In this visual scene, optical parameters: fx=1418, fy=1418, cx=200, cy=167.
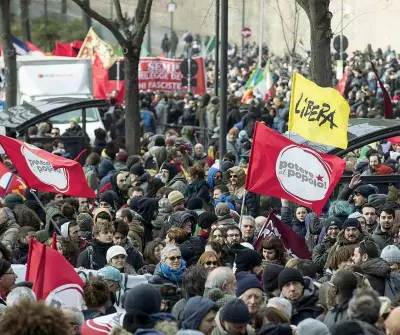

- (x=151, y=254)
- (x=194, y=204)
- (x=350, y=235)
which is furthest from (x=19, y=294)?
(x=194, y=204)

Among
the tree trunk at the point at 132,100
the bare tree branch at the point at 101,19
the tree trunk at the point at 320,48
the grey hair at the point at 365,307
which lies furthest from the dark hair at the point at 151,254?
the tree trunk at the point at 132,100

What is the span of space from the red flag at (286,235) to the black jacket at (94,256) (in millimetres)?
1519

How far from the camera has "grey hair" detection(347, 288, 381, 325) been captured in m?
8.01

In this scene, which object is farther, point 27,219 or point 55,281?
point 27,219

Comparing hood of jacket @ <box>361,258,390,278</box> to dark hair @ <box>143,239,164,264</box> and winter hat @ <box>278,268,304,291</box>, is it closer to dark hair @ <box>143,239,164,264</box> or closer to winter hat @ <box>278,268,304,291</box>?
winter hat @ <box>278,268,304,291</box>

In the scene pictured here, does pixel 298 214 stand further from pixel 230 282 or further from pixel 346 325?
pixel 346 325

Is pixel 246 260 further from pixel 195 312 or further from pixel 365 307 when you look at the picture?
pixel 365 307

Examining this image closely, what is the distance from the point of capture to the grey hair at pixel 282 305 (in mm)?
9156

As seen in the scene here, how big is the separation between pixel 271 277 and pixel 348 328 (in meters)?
2.60

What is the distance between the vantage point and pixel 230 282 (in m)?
9.86

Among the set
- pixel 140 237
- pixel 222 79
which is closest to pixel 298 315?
pixel 140 237

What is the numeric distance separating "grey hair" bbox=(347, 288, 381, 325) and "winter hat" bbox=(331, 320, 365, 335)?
0.29 m

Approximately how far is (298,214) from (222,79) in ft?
19.0

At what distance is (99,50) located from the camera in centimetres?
3544
